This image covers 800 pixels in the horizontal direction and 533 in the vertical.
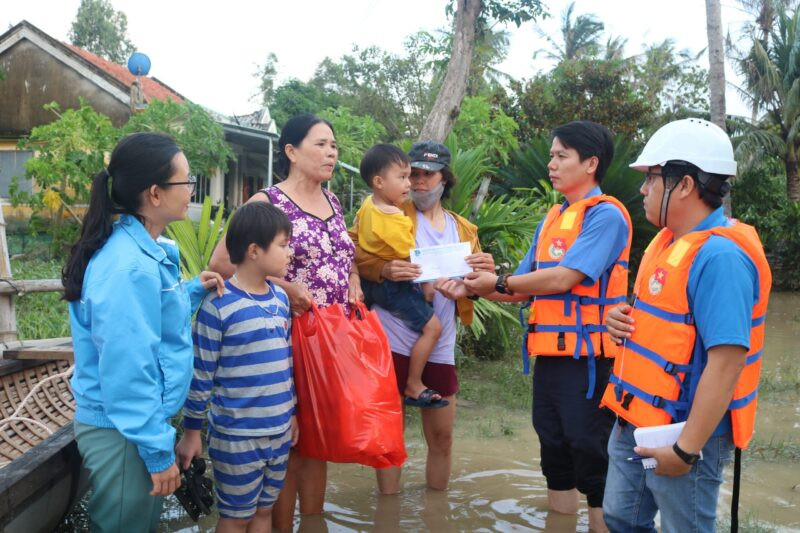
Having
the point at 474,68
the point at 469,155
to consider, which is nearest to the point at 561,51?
the point at 474,68

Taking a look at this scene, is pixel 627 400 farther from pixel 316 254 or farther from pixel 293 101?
pixel 293 101

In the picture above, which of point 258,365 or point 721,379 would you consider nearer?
point 721,379

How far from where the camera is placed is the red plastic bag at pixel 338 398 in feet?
10.3

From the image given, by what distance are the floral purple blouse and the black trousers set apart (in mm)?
989

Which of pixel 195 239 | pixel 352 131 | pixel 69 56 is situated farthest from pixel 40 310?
pixel 69 56

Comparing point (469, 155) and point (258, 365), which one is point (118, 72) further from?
point (258, 365)

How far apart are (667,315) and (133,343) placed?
160cm

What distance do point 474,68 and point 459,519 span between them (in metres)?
24.4

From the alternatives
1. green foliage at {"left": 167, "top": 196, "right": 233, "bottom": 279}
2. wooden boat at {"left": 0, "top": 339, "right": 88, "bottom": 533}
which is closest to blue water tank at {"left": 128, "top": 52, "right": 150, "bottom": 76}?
green foliage at {"left": 167, "top": 196, "right": 233, "bottom": 279}

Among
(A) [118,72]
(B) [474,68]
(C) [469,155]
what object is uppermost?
(B) [474,68]

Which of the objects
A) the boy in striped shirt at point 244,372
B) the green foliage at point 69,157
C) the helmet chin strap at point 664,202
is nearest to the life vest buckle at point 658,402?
the helmet chin strap at point 664,202

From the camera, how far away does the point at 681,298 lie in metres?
2.21

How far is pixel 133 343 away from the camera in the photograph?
221 cm

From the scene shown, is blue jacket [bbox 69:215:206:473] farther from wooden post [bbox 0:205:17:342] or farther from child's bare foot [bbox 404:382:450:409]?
wooden post [bbox 0:205:17:342]
